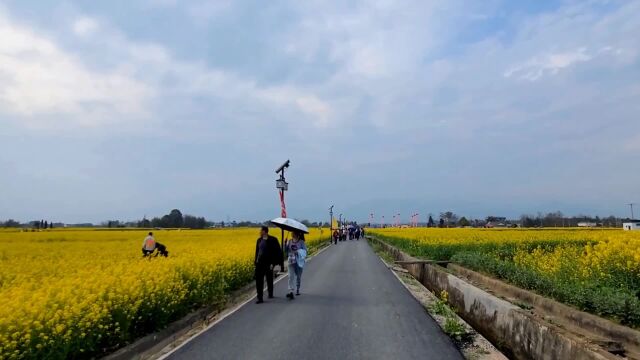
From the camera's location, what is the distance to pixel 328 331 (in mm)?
9516

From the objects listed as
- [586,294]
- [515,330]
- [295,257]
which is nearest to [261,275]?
[295,257]

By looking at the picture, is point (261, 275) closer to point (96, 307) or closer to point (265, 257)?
point (265, 257)

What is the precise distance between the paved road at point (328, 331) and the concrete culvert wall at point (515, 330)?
0.92m

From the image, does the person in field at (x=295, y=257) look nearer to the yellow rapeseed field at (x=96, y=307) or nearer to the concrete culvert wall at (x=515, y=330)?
the yellow rapeseed field at (x=96, y=307)

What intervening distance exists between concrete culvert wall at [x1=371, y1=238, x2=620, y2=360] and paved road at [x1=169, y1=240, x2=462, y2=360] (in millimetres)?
922

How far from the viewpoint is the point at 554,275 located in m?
12.9

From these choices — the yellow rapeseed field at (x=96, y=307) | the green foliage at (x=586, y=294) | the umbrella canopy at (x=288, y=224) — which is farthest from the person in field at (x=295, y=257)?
the green foliage at (x=586, y=294)

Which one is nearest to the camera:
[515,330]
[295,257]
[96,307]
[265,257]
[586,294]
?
[96,307]

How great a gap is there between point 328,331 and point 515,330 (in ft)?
10.4

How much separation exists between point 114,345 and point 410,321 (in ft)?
18.0

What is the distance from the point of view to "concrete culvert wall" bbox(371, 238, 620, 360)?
602cm

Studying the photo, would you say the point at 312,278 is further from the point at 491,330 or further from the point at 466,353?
the point at 466,353

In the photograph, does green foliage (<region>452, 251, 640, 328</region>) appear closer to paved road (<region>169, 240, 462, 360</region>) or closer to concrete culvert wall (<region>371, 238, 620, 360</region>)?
concrete culvert wall (<region>371, 238, 620, 360</region>)

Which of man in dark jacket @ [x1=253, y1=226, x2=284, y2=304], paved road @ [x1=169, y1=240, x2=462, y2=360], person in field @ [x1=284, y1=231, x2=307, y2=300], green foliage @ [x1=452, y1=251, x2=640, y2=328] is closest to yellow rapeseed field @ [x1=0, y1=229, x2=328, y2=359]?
paved road @ [x1=169, y1=240, x2=462, y2=360]
